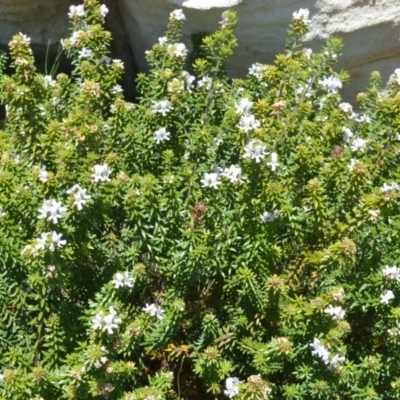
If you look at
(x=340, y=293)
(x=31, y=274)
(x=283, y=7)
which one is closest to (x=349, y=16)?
(x=283, y=7)

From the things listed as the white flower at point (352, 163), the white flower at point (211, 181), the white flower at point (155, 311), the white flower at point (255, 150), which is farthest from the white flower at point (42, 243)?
the white flower at point (352, 163)

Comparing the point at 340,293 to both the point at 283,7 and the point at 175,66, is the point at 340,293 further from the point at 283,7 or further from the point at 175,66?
the point at 283,7

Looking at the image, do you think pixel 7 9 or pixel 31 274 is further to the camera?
pixel 7 9

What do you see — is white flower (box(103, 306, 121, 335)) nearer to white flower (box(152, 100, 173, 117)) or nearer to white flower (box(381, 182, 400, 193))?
white flower (box(152, 100, 173, 117))

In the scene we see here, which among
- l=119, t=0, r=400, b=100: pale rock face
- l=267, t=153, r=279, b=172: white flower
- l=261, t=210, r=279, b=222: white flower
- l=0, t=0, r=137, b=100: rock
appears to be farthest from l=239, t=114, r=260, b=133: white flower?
l=0, t=0, r=137, b=100: rock

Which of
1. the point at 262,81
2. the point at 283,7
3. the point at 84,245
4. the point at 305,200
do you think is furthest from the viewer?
the point at 283,7

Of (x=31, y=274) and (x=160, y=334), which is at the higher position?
(x=31, y=274)
